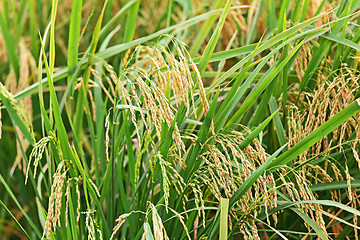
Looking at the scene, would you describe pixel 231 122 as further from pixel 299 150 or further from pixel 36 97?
pixel 36 97

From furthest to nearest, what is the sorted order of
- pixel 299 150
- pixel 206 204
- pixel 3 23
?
pixel 3 23 → pixel 206 204 → pixel 299 150

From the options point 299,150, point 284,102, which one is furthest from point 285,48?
point 299,150

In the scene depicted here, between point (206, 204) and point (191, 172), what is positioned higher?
point (191, 172)

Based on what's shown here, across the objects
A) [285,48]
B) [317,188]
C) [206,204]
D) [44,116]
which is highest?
[285,48]

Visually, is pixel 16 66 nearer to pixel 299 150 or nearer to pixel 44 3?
pixel 44 3

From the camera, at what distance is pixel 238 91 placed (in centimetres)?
105

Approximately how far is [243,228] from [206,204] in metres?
0.26

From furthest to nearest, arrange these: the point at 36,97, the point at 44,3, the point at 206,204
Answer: the point at 44,3
the point at 36,97
the point at 206,204

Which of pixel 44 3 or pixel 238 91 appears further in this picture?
pixel 44 3

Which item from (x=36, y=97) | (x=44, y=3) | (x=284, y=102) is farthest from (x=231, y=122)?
(x=44, y=3)

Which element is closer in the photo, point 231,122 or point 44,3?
point 231,122

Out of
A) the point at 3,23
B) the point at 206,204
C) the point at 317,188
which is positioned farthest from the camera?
the point at 3,23

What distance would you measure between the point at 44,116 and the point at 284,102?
63cm

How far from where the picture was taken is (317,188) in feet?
3.63
